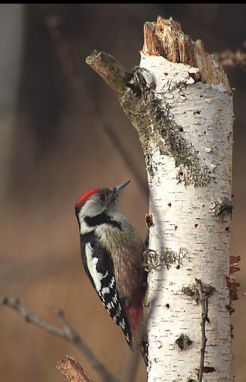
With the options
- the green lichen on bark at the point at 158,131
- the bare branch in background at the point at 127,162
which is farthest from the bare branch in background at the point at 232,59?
the bare branch in background at the point at 127,162

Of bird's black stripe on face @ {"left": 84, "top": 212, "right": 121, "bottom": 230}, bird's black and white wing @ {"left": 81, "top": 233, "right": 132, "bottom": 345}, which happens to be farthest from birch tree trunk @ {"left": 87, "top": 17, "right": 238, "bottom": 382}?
bird's black stripe on face @ {"left": 84, "top": 212, "right": 121, "bottom": 230}

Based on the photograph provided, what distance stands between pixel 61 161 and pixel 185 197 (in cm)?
639

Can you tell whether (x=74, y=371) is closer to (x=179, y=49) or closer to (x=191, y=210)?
(x=191, y=210)

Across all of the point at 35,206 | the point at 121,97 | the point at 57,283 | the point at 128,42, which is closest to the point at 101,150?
the point at 35,206

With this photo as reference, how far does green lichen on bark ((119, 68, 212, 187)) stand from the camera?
2484 mm

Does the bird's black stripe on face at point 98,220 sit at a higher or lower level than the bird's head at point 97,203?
lower

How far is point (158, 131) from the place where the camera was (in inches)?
101

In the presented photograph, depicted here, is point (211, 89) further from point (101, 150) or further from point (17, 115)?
point (17, 115)

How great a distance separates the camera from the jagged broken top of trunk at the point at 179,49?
2.56 meters

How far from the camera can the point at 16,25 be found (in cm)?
980

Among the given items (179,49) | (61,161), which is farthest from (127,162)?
(61,161)

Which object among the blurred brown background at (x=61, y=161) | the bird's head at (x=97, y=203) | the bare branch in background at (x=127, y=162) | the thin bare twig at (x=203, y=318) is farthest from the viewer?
the blurred brown background at (x=61, y=161)

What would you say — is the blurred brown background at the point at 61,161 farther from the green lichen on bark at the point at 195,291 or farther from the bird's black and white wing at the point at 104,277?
the green lichen on bark at the point at 195,291

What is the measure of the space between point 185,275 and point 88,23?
293 inches
